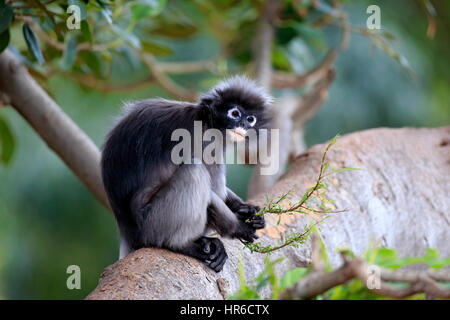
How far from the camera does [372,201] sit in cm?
377

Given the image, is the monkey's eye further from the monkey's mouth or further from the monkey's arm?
the monkey's arm

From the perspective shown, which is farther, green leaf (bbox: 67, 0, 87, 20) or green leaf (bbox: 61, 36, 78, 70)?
green leaf (bbox: 61, 36, 78, 70)

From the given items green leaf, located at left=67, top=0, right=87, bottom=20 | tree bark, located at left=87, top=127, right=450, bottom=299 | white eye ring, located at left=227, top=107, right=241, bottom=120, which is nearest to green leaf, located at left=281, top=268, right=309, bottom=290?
tree bark, located at left=87, top=127, right=450, bottom=299

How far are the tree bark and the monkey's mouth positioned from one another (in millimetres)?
478

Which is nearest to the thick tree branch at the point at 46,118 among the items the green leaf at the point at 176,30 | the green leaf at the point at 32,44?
the green leaf at the point at 32,44

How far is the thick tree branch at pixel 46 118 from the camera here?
3.67 metres

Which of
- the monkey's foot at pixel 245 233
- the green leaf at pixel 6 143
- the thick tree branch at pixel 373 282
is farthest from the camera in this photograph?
the green leaf at pixel 6 143

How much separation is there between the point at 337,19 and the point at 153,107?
329 centimetres

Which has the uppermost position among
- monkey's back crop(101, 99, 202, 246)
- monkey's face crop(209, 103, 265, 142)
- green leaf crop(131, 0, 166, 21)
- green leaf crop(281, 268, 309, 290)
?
green leaf crop(131, 0, 166, 21)

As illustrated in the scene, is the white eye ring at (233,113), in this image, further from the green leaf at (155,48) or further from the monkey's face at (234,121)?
the green leaf at (155,48)

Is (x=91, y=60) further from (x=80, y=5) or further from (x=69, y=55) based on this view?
(x=80, y=5)

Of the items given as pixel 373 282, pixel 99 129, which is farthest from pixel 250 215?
pixel 99 129

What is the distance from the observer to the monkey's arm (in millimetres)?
3008

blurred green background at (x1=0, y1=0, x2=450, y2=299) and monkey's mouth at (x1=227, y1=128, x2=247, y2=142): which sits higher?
blurred green background at (x1=0, y1=0, x2=450, y2=299)
